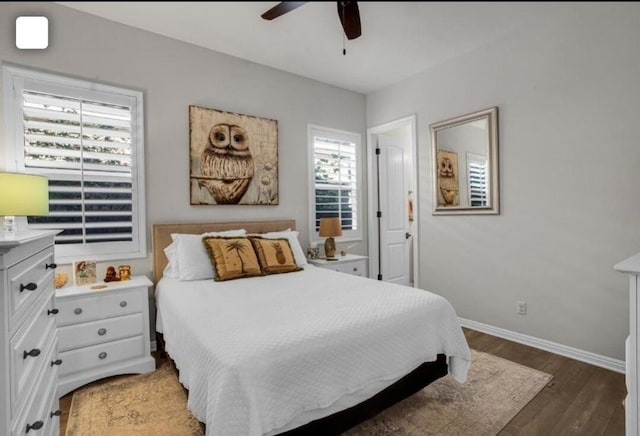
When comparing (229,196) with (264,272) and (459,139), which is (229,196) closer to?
(264,272)

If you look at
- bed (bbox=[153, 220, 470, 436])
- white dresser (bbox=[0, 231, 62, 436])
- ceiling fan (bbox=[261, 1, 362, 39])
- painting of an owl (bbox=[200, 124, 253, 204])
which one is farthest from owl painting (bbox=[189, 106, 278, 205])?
ceiling fan (bbox=[261, 1, 362, 39])

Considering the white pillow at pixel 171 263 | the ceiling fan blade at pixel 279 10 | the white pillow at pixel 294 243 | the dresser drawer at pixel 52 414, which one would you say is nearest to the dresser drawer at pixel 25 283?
the dresser drawer at pixel 52 414

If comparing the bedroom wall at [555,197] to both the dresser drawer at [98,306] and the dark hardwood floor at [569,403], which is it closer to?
the dark hardwood floor at [569,403]

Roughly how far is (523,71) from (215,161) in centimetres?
273

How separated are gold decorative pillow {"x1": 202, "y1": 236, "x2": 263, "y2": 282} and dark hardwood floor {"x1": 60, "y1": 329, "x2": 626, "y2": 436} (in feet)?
2.97

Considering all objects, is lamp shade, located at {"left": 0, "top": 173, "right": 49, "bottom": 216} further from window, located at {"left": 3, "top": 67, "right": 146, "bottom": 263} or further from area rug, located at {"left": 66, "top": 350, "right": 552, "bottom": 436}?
area rug, located at {"left": 66, "top": 350, "right": 552, "bottom": 436}

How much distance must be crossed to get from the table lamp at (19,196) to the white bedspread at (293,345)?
0.92 m

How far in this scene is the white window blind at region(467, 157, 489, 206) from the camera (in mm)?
3122

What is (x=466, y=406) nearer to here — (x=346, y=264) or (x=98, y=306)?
(x=346, y=264)

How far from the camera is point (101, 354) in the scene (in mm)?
2289

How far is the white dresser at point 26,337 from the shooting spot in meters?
0.94

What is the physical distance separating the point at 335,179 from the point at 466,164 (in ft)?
4.77

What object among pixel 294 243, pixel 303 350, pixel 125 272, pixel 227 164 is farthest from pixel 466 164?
pixel 125 272

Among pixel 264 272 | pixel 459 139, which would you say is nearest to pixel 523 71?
pixel 459 139
